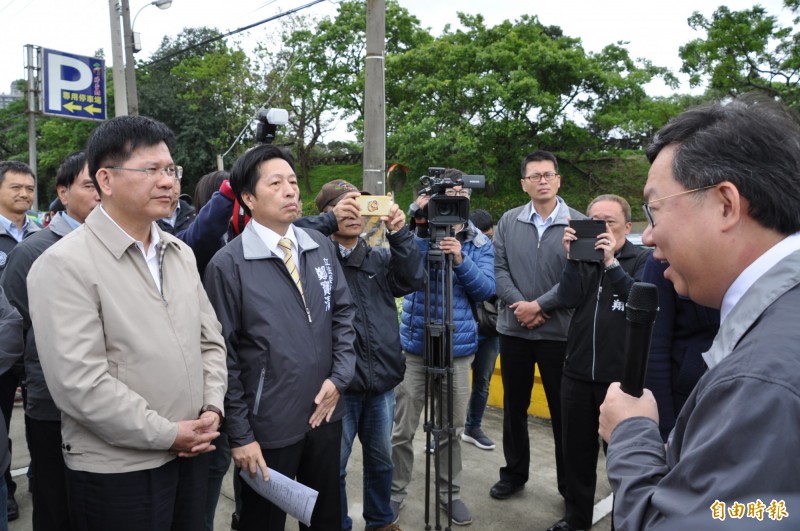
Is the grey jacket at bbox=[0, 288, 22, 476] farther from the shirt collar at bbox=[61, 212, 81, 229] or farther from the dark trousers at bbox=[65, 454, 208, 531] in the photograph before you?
the shirt collar at bbox=[61, 212, 81, 229]

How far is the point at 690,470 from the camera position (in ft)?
3.37

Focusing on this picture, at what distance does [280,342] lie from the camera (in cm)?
244

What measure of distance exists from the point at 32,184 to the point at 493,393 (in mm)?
4114

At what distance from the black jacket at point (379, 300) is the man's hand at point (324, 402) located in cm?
34

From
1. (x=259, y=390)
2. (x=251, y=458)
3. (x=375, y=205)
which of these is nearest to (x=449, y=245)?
(x=375, y=205)

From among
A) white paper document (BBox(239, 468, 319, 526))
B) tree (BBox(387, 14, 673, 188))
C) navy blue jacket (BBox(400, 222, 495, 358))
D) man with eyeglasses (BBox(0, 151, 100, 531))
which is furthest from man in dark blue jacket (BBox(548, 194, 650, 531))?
tree (BBox(387, 14, 673, 188))

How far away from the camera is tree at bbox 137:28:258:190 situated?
80.2 feet

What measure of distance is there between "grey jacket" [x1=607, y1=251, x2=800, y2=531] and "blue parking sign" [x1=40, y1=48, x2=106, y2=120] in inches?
534

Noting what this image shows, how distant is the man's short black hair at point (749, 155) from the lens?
3.85 ft

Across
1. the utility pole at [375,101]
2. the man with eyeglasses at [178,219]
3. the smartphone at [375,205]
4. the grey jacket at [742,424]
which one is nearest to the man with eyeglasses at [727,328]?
the grey jacket at [742,424]

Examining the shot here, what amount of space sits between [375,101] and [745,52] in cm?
1078

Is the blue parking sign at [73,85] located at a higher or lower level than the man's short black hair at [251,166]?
higher

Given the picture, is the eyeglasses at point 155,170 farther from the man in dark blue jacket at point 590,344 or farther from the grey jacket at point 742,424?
the man in dark blue jacket at point 590,344

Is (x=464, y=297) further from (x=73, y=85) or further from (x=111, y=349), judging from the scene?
(x=73, y=85)
